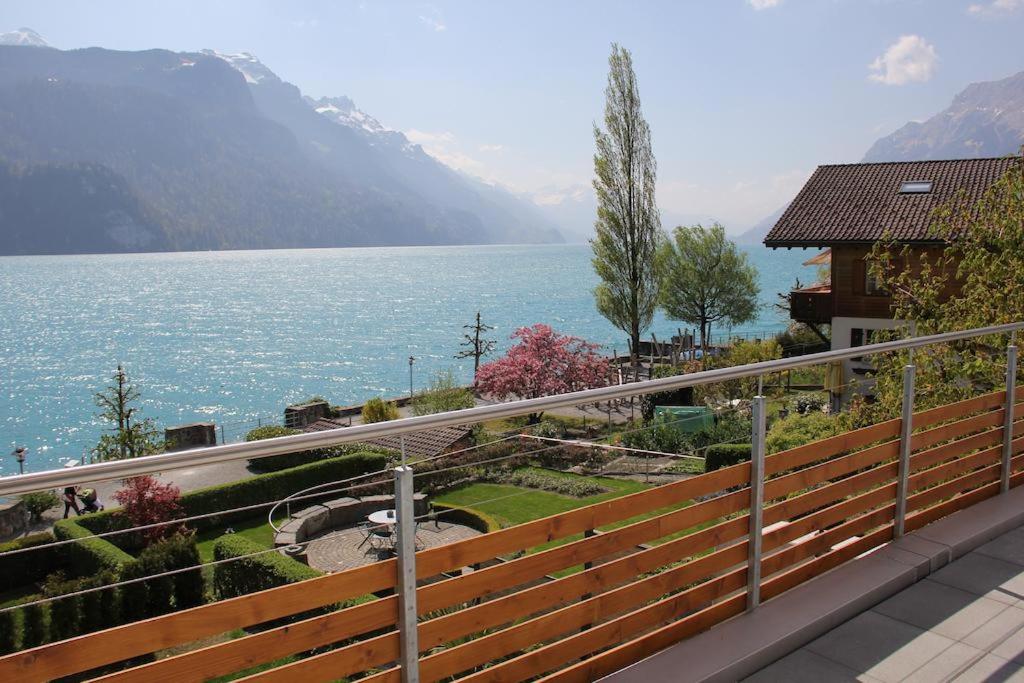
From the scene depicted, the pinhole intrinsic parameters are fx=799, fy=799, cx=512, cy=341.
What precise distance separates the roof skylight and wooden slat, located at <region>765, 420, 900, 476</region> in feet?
84.8

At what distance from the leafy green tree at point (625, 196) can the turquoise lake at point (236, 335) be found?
1855 centimetres

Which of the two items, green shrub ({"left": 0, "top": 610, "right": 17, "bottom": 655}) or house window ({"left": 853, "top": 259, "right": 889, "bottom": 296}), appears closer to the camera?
green shrub ({"left": 0, "top": 610, "right": 17, "bottom": 655})

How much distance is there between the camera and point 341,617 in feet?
7.52

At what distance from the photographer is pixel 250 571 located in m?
11.0

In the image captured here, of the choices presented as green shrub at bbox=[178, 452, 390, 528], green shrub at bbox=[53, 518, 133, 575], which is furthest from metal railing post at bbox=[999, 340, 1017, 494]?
green shrub at bbox=[178, 452, 390, 528]

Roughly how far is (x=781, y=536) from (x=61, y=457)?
166ft

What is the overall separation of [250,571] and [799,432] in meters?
8.23

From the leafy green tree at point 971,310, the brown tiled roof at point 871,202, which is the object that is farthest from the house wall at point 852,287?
→ the leafy green tree at point 971,310

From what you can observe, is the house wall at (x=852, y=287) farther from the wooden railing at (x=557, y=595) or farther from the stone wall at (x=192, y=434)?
the stone wall at (x=192, y=434)

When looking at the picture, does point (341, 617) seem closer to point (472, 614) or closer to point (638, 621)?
point (472, 614)

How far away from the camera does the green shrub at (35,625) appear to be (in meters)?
9.40

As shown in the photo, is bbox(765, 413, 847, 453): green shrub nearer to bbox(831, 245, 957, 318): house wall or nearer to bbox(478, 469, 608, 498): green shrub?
bbox(478, 469, 608, 498): green shrub

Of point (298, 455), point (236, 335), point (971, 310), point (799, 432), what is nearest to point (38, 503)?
point (298, 455)

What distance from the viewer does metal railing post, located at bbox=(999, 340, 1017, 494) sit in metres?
4.71
